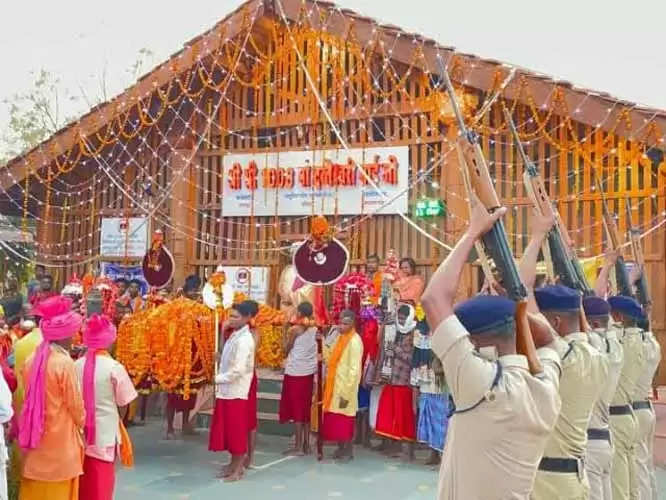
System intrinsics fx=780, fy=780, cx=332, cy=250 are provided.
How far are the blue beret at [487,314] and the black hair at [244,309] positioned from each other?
4.76 meters

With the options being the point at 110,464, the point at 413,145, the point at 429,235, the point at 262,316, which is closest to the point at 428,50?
the point at 413,145

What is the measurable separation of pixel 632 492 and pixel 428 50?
20.4 ft

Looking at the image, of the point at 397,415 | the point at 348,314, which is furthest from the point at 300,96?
the point at 397,415

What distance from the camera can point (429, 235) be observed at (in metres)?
Answer: 9.83

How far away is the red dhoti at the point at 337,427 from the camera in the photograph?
7.65 m

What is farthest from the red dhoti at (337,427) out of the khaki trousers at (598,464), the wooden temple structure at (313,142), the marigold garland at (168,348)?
the khaki trousers at (598,464)

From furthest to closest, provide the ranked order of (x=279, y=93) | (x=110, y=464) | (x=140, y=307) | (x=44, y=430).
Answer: (x=279, y=93) < (x=140, y=307) < (x=110, y=464) < (x=44, y=430)

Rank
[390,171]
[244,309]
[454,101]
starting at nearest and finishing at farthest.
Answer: [454,101], [244,309], [390,171]

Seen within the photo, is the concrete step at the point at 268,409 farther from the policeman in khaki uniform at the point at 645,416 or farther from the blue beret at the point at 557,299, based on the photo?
the blue beret at the point at 557,299

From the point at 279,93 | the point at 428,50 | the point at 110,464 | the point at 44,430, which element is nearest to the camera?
the point at 44,430

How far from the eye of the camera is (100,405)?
507cm

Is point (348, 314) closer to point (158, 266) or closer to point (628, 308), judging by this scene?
point (628, 308)

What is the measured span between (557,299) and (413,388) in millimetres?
4563

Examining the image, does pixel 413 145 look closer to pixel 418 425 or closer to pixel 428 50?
pixel 428 50
